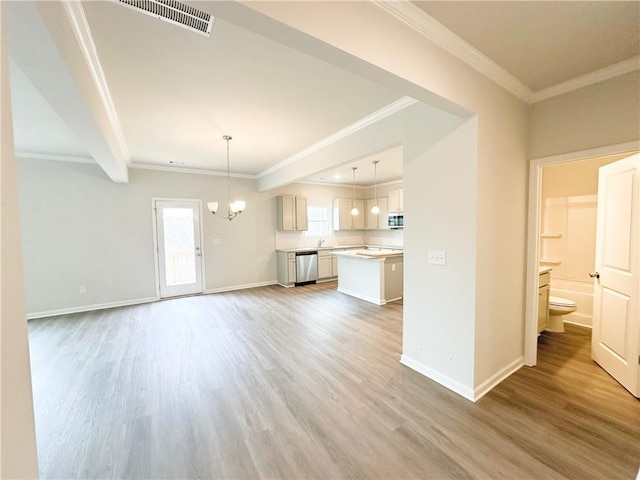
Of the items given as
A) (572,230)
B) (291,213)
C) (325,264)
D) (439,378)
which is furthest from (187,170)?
(572,230)

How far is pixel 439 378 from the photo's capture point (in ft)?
8.12

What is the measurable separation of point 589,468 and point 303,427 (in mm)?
1841

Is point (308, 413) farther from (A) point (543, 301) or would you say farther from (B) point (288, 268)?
(B) point (288, 268)

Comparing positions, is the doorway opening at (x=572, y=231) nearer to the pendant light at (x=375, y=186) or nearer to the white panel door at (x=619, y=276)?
the white panel door at (x=619, y=276)

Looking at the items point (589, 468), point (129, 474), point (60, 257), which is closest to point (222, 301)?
point (60, 257)

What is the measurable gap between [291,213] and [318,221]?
1.14 meters

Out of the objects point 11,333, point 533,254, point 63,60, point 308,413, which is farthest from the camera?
point 533,254

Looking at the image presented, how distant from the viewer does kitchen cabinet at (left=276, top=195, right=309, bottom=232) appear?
22.0 feet

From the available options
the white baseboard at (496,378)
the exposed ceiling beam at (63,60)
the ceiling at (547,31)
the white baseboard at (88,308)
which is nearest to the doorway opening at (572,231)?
the white baseboard at (496,378)

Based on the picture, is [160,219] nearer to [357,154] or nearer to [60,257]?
[60,257]

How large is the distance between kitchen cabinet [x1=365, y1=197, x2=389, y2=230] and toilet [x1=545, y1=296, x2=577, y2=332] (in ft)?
14.6

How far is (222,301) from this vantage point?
5.33 m

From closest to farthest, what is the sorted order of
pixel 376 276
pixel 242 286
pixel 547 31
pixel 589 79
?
pixel 547 31 → pixel 589 79 → pixel 376 276 → pixel 242 286

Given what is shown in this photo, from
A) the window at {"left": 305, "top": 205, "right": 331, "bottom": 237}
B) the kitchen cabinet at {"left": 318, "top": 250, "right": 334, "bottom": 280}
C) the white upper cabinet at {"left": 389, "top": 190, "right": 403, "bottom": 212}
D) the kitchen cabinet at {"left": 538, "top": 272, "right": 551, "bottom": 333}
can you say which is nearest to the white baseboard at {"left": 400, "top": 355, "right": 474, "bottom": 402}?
the kitchen cabinet at {"left": 538, "top": 272, "right": 551, "bottom": 333}
